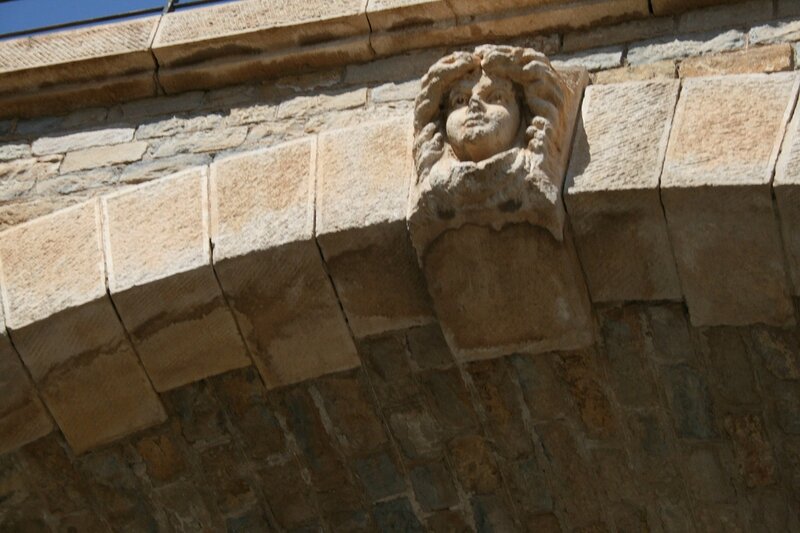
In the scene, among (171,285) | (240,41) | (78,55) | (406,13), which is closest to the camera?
(171,285)

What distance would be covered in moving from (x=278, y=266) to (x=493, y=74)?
2.63ft

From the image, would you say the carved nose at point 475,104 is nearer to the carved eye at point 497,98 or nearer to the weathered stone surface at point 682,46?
the carved eye at point 497,98

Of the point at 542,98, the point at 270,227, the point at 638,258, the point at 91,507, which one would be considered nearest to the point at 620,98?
the point at 542,98

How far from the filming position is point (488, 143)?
389cm

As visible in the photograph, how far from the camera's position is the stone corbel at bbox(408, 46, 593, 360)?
3846 mm

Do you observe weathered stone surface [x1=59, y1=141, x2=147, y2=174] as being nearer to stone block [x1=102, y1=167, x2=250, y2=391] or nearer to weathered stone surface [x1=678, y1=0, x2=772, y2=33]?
stone block [x1=102, y1=167, x2=250, y2=391]

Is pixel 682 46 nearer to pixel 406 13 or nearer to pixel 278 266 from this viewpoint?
pixel 406 13

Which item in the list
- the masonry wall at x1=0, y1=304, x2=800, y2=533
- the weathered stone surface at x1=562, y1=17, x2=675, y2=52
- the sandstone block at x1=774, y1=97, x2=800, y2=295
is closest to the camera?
the sandstone block at x1=774, y1=97, x2=800, y2=295

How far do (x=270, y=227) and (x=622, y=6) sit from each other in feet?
4.28

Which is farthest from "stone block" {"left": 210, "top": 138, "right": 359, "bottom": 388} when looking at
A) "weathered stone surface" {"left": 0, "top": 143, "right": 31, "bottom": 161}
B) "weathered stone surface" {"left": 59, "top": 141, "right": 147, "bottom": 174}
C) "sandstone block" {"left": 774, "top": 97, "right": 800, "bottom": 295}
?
"sandstone block" {"left": 774, "top": 97, "right": 800, "bottom": 295}

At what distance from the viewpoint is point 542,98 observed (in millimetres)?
4027

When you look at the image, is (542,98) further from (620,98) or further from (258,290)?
(258,290)

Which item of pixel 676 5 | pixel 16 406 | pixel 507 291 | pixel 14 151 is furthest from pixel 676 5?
pixel 16 406

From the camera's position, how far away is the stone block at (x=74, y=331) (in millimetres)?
4246
